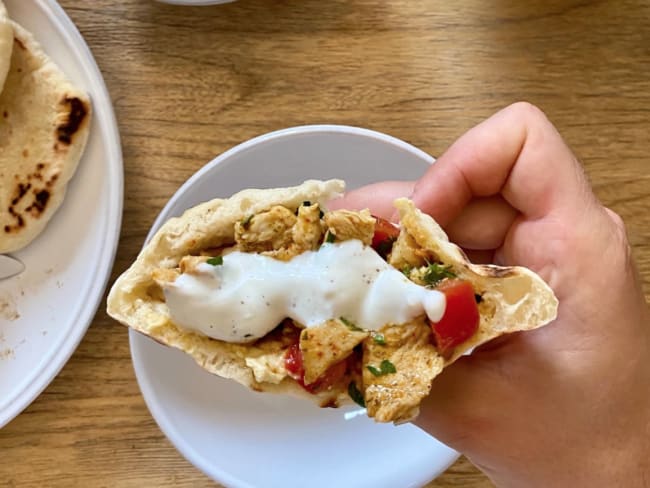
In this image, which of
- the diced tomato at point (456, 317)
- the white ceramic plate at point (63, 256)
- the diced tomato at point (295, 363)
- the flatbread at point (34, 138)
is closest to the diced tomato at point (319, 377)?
the diced tomato at point (295, 363)

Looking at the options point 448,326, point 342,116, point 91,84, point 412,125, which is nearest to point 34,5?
point 91,84

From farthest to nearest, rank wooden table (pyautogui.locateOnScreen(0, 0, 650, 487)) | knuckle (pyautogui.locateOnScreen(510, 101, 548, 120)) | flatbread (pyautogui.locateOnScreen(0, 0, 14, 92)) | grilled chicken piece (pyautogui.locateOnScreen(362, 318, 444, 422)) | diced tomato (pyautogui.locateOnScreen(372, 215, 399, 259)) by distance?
wooden table (pyautogui.locateOnScreen(0, 0, 650, 487)) → flatbread (pyautogui.locateOnScreen(0, 0, 14, 92)) → knuckle (pyautogui.locateOnScreen(510, 101, 548, 120)) → diced tomato (pyautogui.locateOnScreen(372, 215, 399, 259)) → grilled chicken piece (pyautogui.locateOnScreen(362, 318, 444, 422))

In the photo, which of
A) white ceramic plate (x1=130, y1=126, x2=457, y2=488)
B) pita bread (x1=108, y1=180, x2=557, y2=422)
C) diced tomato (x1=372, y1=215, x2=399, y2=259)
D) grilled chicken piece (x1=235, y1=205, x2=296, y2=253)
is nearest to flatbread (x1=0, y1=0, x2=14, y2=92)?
white ceramic plate (x1=130, y1=126, x2=457, y2=488)

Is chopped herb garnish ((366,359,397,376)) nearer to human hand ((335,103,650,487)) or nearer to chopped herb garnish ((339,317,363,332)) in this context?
chopped herb garnish ((339,317,363,332))

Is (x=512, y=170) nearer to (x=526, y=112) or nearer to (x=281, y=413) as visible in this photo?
(x=526, y=112)

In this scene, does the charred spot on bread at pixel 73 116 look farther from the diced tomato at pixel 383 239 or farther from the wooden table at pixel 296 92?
the diced tomato at pixel 383 239

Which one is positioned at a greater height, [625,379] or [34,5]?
[34,5]

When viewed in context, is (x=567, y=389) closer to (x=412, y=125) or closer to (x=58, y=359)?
(x=412, y=125)
